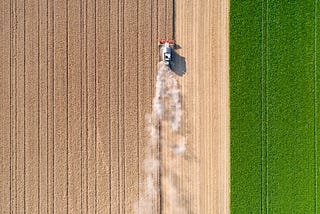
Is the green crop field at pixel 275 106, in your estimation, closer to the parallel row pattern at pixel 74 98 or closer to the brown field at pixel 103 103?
the brown field at pixel 103 103

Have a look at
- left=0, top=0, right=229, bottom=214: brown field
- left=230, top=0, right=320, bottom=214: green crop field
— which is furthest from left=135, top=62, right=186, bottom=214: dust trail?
left=230, top=0, right=320, bottom=214: green crop field

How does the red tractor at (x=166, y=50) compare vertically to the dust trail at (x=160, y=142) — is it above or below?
above

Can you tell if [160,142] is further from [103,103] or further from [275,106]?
[275,106]

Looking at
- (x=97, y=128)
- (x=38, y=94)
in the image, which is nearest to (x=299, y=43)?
(x=97, y=128)

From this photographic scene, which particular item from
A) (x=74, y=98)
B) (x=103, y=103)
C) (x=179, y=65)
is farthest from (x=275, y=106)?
(x=74, y=98)

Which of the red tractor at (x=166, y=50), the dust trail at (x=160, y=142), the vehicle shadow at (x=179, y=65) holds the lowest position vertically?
the dust trail at (x=160, y=142)

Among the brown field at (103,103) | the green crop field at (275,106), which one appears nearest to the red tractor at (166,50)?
the brown field at (103,103)

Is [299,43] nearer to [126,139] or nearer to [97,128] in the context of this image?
[126,139]

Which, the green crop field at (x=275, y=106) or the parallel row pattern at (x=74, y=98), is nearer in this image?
the parallel row pattern at (x=74, y=98)
